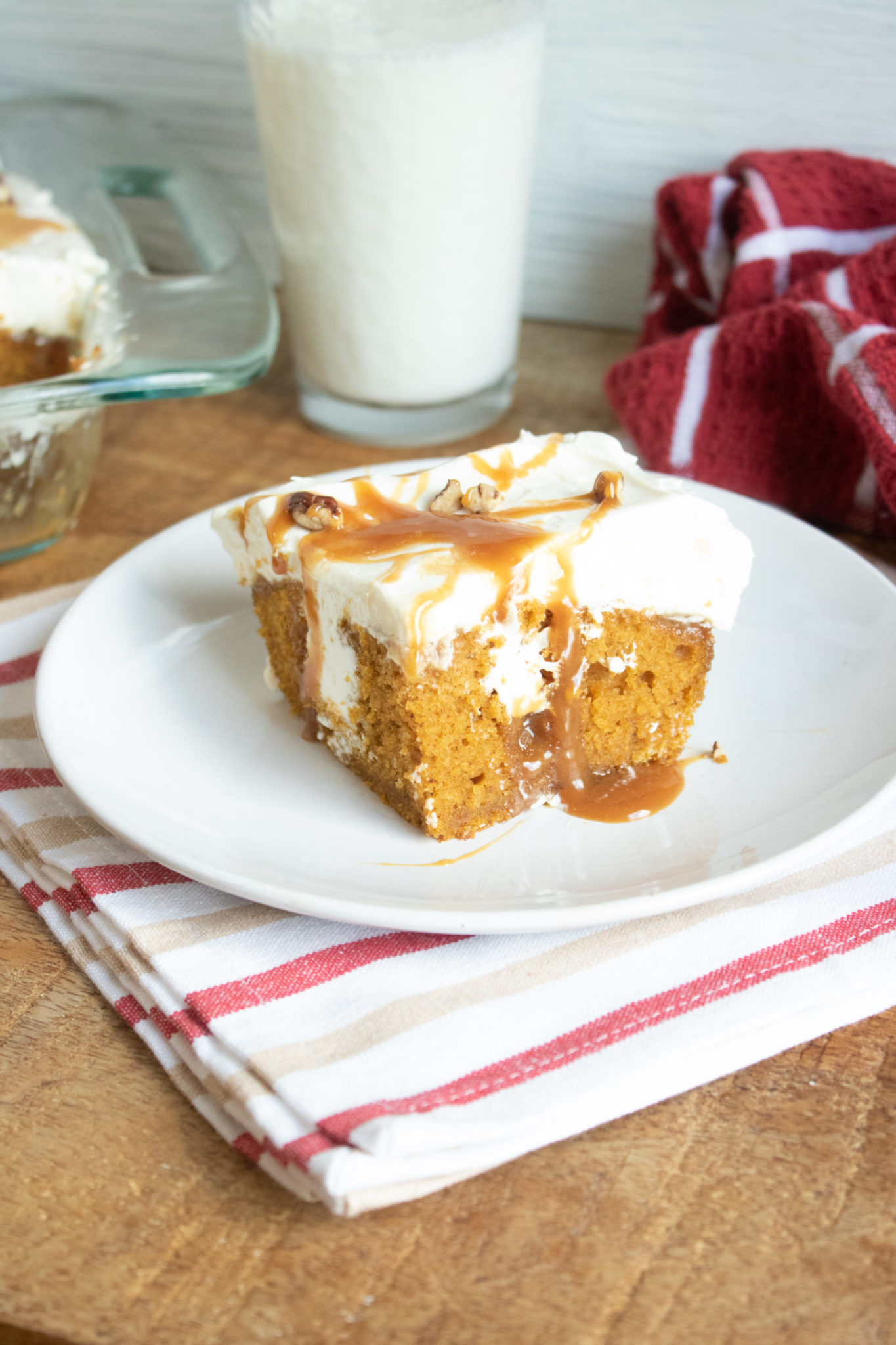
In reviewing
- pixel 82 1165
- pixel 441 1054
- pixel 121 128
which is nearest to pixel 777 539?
pixel 441 1054

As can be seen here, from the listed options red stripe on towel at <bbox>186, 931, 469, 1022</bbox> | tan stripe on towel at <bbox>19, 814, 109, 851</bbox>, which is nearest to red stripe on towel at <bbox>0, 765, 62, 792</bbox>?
tan stripe on towel at <bbox>19, 814, 109, 851</bbox>

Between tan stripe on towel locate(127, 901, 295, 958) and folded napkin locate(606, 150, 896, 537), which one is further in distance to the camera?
folded napkin locate(606, 150, 896, 537)

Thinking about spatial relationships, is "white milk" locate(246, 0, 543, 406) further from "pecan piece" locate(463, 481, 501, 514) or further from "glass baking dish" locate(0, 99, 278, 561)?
"pecan piece" locate(463, 481, 501, 514)

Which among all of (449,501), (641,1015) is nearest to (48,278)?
(449,501)

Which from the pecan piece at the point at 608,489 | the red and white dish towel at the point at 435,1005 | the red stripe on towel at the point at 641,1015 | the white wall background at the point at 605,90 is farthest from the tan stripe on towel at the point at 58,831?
the white wall background at the point at 605,90

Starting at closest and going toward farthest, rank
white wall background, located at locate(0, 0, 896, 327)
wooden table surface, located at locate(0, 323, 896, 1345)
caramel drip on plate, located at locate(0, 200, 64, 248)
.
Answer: wooden table surface, located at locate(0, 323, 896, 1345) < caramel drip on plate, located at locate(0, 200, 64, 248) < white wall background, located at locate(0, 0, 896, 327)

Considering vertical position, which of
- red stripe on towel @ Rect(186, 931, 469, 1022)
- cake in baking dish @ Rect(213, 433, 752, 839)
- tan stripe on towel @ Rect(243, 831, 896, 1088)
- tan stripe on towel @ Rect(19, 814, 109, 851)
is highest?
cake in baking dish @ Rect(213, 433, 752, 839)

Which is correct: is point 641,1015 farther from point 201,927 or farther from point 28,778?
point 28,778
